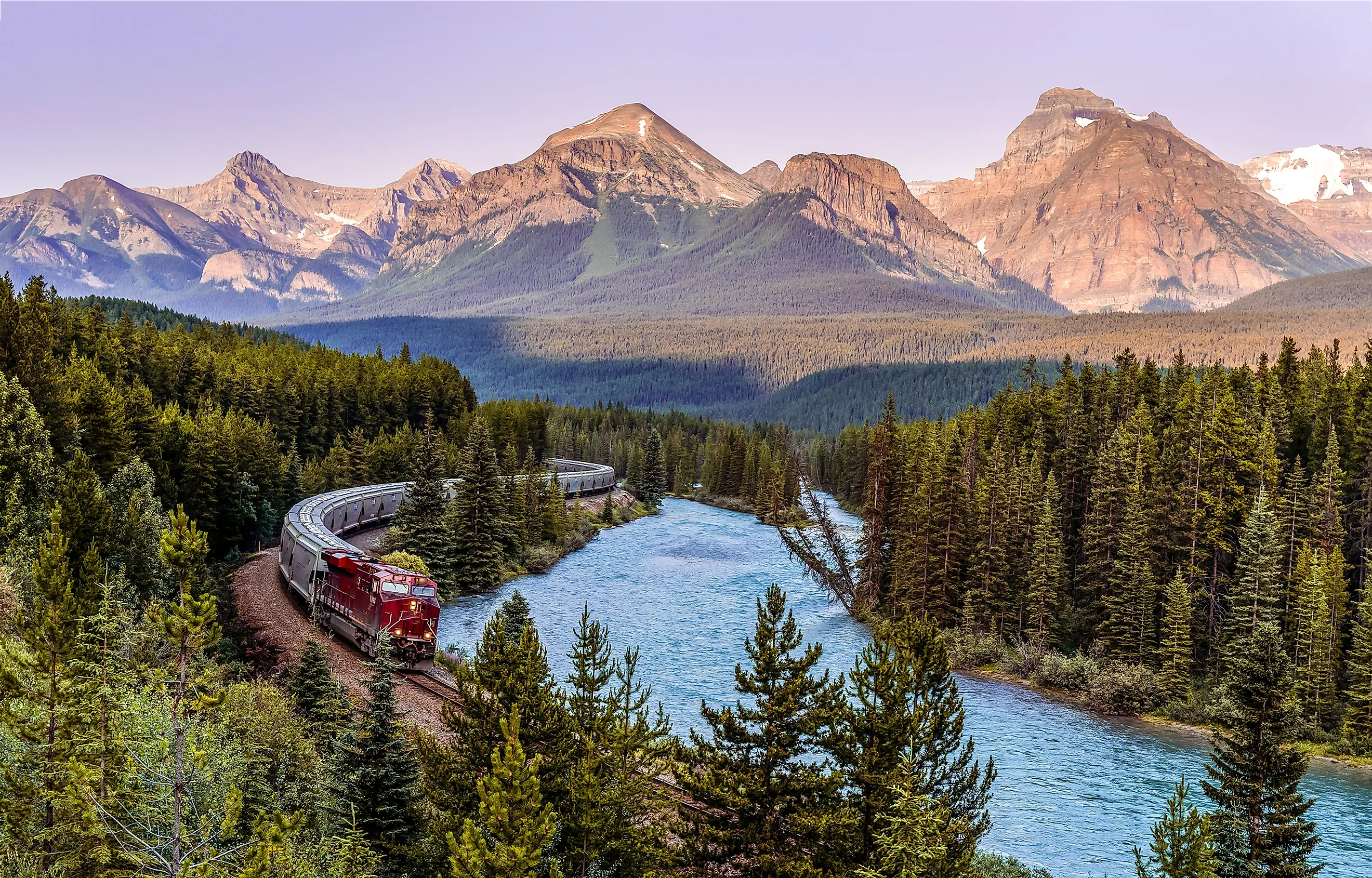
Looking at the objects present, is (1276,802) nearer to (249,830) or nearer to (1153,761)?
(1153,761)

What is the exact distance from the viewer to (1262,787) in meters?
25.1

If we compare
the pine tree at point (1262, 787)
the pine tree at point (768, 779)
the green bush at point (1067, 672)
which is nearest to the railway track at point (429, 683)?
the pine tree at point (768, 779)

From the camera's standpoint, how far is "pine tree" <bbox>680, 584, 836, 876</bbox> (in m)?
21.3

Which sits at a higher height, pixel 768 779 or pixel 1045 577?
pixel 768 779

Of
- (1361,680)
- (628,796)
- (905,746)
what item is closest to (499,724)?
(628,796)

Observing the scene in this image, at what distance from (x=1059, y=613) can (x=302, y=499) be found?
63556 millimetres

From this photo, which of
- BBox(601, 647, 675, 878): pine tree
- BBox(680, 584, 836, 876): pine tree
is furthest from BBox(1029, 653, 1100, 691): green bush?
BBox(680, 584, 836, 876): pine tree

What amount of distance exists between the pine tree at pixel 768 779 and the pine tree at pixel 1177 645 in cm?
3836

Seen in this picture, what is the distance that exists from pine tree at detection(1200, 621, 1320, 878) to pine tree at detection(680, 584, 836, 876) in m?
10.2

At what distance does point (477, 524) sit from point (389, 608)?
31.2 metres

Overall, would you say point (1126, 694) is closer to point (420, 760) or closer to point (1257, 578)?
point (1257, 578)

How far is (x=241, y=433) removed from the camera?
8031cm

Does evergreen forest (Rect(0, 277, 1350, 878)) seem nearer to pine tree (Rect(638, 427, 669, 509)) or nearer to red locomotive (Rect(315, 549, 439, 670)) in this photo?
red locomotive (Rect(315, 549, 439, 670))

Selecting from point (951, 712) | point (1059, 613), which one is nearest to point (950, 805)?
point (951, 712)
